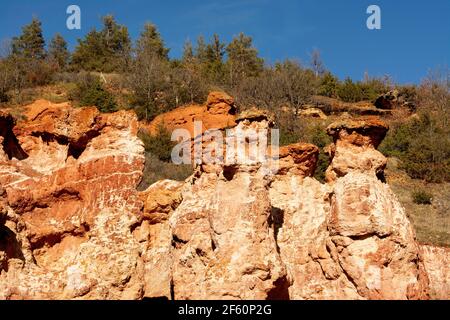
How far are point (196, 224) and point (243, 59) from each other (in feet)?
166

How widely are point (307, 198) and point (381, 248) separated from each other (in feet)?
5.93

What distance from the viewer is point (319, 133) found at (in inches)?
1420

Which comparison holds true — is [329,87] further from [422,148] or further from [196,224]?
[196,224]

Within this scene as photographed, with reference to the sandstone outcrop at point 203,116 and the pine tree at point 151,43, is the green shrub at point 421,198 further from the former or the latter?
the pine tree at point 151,43

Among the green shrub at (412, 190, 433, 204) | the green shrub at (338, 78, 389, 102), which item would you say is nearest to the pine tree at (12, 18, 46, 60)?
the green shrub at (338, 78, 389, 102)

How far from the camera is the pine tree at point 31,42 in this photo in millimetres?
57844

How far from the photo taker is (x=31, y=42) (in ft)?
192

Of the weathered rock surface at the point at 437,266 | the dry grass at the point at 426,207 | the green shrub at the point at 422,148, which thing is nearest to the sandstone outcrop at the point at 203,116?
the dry grass at the point at 426,207

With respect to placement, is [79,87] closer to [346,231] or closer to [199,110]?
[199,110]

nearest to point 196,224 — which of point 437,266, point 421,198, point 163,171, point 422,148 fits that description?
point 437,266

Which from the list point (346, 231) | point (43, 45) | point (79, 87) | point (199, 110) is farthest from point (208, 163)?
point (43, 45)

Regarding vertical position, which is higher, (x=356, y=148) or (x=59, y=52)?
(x=59, y=52)

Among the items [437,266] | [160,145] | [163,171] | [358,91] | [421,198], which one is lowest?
[437,266]

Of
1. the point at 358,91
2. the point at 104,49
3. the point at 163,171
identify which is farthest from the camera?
the point at 104,49
